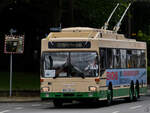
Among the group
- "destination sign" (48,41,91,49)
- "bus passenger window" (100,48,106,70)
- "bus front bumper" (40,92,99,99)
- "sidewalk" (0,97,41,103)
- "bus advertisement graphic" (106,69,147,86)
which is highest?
"destination sign" (48,41,91,49)

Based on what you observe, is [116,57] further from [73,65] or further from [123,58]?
[73,65]

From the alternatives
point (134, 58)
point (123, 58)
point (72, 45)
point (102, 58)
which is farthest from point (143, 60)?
point (72, 45)

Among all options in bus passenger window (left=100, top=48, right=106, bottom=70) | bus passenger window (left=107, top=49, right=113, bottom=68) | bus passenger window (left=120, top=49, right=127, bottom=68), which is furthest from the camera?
bus passenger window (left=120, top=49, right=127, bottom=68)

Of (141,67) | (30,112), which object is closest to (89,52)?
(30,112)

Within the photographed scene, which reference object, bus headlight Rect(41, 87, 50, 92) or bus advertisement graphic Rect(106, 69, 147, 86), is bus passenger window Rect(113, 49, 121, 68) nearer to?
bus advertisement graphic Rect(106, 69, 147, 86)

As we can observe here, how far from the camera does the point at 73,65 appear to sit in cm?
2595

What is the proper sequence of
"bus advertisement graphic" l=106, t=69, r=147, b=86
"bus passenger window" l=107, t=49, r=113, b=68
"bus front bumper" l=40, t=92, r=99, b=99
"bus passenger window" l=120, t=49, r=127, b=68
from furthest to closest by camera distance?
"bus passenger window" l=120, t=49, r=127, b=68, "bus advertisement graphic" l=106, t=69, r=147, b=86, "bus passenger window" l=107, t=49, r=113, b=68, "bus front bumper" l=40, t=92, r=99, b=99

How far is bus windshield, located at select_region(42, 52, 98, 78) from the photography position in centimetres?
2592

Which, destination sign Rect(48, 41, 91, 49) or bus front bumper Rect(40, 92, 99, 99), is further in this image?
destination sign Rect(48, 41, 91, 49)

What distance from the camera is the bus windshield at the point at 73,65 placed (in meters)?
25.9

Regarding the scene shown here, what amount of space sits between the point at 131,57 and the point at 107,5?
30.0 ft

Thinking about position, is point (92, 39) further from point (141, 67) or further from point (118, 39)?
point (141, 67)

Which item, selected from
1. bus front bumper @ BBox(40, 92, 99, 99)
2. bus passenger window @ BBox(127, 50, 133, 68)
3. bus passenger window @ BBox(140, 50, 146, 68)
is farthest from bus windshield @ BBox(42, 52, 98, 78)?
bus passenger window @ BBox(140, 50, 146, 68)

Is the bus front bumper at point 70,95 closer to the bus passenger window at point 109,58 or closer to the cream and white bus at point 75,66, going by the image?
the cream and white bus at point 75,66
